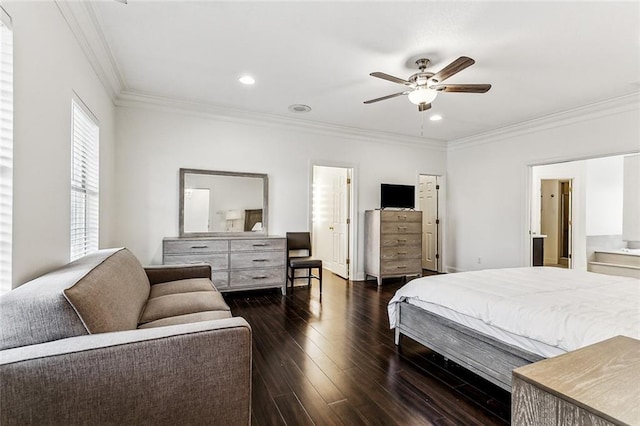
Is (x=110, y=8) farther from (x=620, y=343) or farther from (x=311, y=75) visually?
(x=620, y=343)

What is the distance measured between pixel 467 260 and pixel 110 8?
6159mm

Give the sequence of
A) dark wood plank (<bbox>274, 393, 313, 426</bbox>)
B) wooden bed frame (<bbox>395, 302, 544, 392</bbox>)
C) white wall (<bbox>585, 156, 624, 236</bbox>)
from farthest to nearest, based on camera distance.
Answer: white wall (<bbox>585, 156, 624, 236</bbox>) < wooden bed frame (<bbox>395, 302, 544, 392</bbox>) < dark wood plank (<bbox>274, 393, 313, 426</bbox>)

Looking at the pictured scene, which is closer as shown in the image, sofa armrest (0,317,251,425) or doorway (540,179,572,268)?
sofa armrest (0,317,251,425)

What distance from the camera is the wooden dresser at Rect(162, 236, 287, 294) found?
12.6ft

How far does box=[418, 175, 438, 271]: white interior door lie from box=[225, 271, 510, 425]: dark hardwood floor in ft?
11.1

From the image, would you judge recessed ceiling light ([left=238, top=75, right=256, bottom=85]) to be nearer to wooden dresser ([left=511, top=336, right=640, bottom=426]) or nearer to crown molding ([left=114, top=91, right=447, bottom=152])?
crown molding ([left=114, top=91, right=447, bottom=152])

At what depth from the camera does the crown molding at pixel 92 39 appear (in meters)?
2.07

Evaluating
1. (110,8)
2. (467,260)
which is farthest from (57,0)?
(467,260)

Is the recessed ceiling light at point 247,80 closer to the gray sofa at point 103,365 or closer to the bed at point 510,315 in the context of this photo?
the gray sofa at point 103,365

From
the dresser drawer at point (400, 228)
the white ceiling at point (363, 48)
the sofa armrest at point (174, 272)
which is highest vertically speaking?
the white ceiling at point (363, 48)

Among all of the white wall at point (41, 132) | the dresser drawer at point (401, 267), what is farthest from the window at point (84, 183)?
the dresser drawer at point (401, 267)

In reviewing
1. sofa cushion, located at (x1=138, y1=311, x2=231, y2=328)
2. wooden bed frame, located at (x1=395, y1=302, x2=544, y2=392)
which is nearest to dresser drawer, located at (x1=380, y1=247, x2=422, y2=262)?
wooden bed frame, located at (x1=395, y1=302, x2=544, y2=392)

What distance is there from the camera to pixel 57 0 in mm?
1883

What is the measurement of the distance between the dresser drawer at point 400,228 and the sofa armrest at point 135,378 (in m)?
4.01
